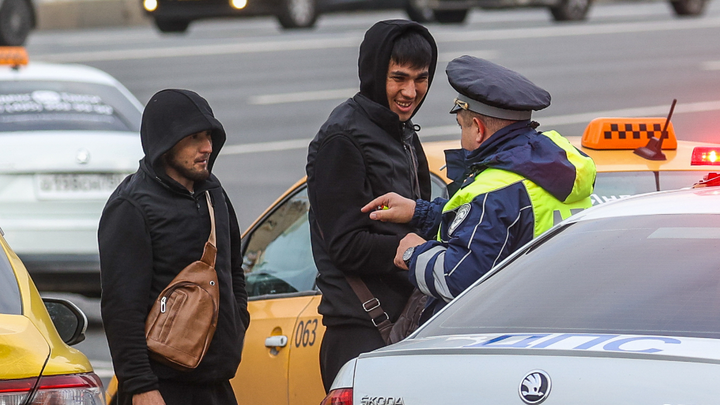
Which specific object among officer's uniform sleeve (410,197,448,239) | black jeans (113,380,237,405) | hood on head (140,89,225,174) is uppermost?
hood on head (140,89,225,174)

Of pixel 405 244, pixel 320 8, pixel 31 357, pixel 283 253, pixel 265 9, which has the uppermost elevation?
pixel 31 357

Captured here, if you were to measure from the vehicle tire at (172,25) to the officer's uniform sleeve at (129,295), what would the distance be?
18.0 m

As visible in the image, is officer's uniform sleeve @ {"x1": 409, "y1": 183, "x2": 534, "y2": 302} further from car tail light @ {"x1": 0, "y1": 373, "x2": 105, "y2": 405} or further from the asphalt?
the asphalt

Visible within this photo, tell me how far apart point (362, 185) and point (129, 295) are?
80 cm

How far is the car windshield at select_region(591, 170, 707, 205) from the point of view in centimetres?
409

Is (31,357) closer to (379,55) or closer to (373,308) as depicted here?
(373,308)

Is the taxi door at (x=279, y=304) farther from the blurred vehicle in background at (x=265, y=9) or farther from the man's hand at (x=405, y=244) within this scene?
the blurred vehicle in background at (x=265, y=9)

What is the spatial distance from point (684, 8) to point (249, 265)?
64.6 feet

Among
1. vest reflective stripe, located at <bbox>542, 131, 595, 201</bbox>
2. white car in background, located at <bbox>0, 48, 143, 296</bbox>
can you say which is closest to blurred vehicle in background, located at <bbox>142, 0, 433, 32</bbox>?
white car in background, located at <bbox>0, 48, 143, 296</bbox>

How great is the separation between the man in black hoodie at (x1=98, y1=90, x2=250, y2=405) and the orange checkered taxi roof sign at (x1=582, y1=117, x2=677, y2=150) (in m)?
1.46

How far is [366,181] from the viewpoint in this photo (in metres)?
3.76

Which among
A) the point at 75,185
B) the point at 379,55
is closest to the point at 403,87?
the point at 379,55

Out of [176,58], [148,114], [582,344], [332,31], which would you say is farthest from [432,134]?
[582,344]

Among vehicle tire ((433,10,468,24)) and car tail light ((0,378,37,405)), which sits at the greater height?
car tail light ((0,378,37,405))
